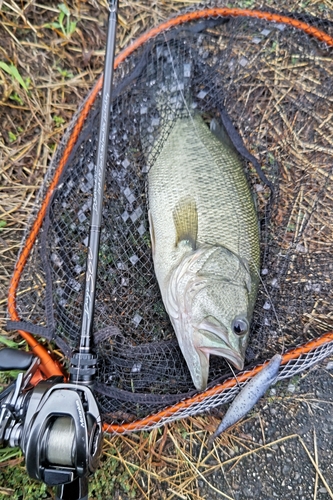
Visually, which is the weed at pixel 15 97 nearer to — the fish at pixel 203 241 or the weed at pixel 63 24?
the weed at pixel 63 24

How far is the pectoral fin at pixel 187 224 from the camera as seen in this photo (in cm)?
229

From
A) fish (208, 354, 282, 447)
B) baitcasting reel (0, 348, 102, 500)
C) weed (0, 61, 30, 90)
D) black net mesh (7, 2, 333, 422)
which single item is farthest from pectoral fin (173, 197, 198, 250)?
weed (0, 61, 30, 90)

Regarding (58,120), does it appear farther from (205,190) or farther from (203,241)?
(203,241)

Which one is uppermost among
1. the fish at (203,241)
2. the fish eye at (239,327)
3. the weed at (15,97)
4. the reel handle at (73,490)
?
the weed at (15,97)

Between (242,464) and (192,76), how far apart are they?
2467mm

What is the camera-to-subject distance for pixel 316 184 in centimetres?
271

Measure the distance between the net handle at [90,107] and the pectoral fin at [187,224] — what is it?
2.62 ft

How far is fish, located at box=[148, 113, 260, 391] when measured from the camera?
7.11 feet

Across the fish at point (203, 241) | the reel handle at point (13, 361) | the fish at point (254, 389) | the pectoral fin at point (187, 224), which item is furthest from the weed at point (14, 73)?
the fish at point (254, 389)

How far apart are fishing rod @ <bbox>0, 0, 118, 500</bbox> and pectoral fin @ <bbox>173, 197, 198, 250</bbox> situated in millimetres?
449

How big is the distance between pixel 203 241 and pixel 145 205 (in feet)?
1.57

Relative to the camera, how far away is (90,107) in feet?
8.32

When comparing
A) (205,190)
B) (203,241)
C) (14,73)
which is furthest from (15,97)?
(203,241)

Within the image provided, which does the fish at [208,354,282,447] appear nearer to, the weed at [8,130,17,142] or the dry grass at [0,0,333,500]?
the dry grass at [0,0,333,500]
